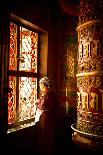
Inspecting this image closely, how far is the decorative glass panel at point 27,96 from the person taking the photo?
589 cm

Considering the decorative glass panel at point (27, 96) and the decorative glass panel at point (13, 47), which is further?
the decorative glass panel at point (27, 96)

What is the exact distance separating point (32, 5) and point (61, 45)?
1663 mm

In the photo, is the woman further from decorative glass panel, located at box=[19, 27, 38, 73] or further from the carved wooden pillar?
the carved wooden pillar

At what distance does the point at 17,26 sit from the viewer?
5738 millimetres

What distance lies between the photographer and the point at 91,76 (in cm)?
427

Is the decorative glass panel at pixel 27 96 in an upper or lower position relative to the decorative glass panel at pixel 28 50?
lower

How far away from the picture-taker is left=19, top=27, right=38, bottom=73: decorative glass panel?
593 cm

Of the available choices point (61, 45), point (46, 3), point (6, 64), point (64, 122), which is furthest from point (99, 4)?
point (64, 122)

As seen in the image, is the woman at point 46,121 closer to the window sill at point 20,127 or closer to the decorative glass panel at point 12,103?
the window sill at point 20,127

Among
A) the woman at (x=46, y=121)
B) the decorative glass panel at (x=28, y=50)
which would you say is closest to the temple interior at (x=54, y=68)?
the decorative glass panel at (x=28, y=50)

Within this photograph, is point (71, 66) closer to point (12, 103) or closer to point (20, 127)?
point (12, 103)

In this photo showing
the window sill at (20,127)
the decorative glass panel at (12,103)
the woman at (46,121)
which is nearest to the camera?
the window sill at (20,127)

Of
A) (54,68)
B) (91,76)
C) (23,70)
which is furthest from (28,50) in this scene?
(91,76)

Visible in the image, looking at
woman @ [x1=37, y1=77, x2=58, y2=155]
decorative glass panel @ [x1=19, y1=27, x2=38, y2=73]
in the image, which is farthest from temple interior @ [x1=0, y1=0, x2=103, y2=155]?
woman @ [x1=37, y1=77, x2=58, y2=155]
